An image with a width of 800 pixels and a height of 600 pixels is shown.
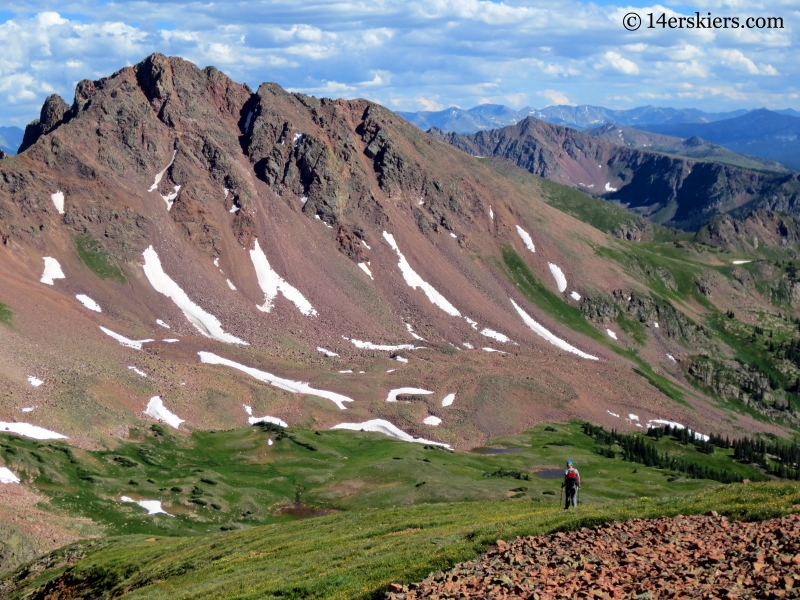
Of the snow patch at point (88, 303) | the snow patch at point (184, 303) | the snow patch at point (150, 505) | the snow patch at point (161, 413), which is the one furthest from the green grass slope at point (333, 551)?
the snow patch at point (88, 303)

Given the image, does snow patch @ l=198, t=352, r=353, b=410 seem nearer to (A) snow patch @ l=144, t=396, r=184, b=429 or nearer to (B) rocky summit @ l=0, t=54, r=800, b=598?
(B) rocky summit @ l=0, t=54, r=800, b=598

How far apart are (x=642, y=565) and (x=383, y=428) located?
131 m

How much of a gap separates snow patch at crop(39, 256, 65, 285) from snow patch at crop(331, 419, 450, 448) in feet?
270

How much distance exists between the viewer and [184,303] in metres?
Result: 189

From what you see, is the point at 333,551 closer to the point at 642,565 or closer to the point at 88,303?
the point at 642,565

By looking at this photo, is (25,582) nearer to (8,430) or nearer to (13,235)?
(8,430)

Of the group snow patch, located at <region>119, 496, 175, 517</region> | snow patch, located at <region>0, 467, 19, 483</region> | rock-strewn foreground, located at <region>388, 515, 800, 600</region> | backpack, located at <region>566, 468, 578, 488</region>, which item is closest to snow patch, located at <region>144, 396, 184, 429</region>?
snow patch, located at <region>119, 496, 175, 517</region>

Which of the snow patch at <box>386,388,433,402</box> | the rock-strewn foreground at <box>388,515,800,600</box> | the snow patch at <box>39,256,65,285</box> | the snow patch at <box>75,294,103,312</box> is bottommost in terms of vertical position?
the snow patch at <box>386,388,433,402</box>

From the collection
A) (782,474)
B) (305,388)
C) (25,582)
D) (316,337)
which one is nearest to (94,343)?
(305,388)

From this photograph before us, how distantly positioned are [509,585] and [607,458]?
137m

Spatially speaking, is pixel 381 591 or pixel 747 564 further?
pixel 381 591

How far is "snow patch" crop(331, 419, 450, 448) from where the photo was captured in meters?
153

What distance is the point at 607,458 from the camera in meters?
156

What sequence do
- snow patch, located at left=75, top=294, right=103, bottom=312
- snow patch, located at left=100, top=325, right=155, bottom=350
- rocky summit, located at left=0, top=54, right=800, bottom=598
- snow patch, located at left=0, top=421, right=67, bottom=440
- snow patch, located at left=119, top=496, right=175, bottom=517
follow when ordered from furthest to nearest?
snow patch, located at left=75, top=294, right=103, bottom=312
snow patch, located at left=100, top=325, right=155, bottom=350
snow patch, located at left=0, top=421, right=67, bottom=440
snow patch, located at left=119, top=496, right=175, bottom=517
rocky summit, located at left=0, top=54, right=800, bottom=598
